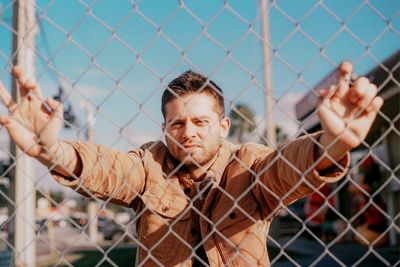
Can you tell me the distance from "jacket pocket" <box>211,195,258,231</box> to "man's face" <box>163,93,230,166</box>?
0.23 meters

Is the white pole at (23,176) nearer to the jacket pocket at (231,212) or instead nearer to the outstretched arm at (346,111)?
the jacket pocket at (231,212)

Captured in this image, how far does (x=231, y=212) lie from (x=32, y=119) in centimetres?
99

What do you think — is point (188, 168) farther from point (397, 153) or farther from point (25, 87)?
point (397, 153)

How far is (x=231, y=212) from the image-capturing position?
2.44 meters

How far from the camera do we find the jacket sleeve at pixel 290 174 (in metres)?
2.16

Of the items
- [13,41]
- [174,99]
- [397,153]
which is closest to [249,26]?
[174,99]

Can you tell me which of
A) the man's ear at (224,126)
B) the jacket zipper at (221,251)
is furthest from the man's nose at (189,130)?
the jacket zipper at (221,251)

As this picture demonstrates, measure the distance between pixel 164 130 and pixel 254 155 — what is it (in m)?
0.46

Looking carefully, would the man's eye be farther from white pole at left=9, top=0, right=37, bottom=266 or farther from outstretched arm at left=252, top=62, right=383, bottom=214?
white pole at left=9, top=0, right=37, bottom=266

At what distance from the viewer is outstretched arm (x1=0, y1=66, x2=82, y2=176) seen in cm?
214

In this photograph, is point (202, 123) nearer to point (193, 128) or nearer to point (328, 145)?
point (193, 128)

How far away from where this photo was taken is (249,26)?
2.26 meters

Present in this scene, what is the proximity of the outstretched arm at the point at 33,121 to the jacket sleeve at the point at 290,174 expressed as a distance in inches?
35.5

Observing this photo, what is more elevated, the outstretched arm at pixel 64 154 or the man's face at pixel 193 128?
the man's face at pixel 193 128
